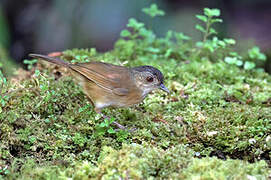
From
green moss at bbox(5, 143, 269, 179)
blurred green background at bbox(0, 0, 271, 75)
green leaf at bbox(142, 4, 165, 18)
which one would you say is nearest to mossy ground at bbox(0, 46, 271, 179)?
green moss at bbox(5, 143, 269, 179)

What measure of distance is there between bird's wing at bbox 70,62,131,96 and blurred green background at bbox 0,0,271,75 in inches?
193

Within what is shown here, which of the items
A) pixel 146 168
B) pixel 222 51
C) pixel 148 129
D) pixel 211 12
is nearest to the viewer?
pixel 146 168

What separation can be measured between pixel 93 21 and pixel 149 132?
19.8 ft

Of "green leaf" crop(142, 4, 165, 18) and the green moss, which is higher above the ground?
"green leaf" crop(142, 4, 165, 18)

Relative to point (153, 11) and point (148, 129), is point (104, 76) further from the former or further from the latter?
point (153, 11)

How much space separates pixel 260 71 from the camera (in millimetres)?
6223

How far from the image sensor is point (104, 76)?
462 cm

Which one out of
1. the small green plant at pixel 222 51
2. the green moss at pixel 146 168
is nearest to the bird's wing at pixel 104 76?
the green moss at pixel 146 168

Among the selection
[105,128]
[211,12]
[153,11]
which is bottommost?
[105,128]

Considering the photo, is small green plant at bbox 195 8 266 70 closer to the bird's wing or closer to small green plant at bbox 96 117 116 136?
the bird's wing

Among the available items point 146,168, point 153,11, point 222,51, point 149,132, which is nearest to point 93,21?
point 153,11

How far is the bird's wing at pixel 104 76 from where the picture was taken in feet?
15.1

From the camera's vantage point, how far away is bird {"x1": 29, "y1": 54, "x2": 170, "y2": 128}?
458 cm

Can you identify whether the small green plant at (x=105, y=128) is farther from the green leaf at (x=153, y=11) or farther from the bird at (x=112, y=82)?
the green leaf at (x=153, y=11)
